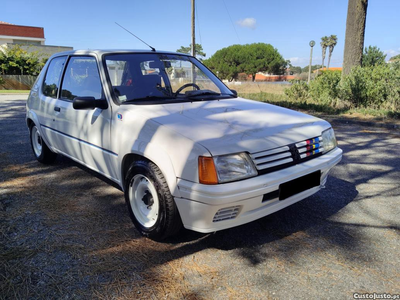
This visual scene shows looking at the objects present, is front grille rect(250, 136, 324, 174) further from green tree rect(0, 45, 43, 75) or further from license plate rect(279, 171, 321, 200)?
green tree rect(0, 45, 43, 75)

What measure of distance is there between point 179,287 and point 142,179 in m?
1.02

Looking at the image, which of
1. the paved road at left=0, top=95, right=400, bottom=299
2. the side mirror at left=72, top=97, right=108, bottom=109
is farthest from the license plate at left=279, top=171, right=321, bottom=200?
the side mirror at left=72, top=97, right=108, bottom=109

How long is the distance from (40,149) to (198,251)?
3614 mm

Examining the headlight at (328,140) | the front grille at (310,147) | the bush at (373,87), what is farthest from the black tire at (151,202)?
the bush at (373,87)

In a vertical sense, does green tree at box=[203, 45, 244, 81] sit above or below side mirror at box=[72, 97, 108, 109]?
above

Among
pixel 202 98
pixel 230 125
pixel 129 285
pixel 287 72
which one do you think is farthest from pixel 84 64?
pixel 287 72

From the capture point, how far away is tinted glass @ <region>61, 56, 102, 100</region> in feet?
11.4

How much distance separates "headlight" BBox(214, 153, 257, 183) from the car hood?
0.16ft

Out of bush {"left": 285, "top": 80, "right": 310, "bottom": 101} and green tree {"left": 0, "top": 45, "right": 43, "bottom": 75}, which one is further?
green tree {"left": 0, "top": 45, "right": 43, "bottom": 75}

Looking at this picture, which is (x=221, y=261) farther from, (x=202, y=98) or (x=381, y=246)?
(x=202, y=98)

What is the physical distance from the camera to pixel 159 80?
356 cm

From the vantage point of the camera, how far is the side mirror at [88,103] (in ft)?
10.1

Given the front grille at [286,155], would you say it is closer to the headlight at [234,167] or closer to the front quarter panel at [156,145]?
the headlight at [234,167]

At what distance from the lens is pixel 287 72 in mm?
68938
